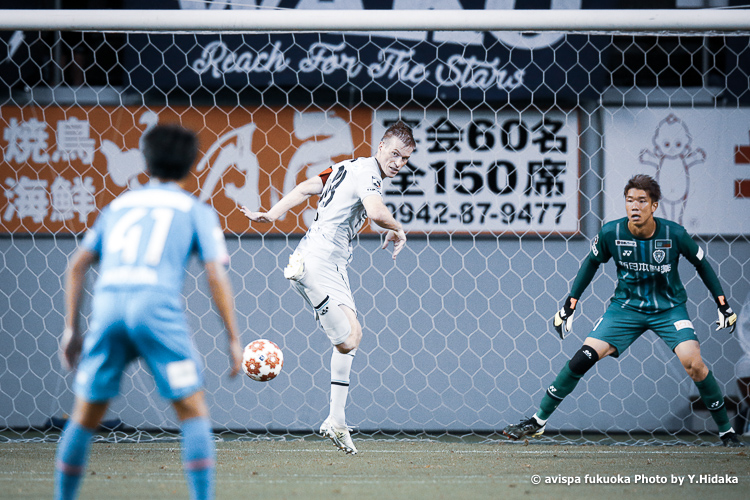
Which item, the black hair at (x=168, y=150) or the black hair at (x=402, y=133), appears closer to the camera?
the black hair at (x=168, y=150)

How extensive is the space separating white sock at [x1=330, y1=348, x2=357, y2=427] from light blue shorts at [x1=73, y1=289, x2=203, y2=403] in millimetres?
1861

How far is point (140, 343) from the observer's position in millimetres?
2311

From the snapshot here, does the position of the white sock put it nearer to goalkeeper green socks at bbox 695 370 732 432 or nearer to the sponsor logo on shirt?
the sponsor logo on shirt

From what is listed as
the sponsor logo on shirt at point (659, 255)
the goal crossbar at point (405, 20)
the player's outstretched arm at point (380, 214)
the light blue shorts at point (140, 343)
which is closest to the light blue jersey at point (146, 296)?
the light blue shorts at point (140, 343)

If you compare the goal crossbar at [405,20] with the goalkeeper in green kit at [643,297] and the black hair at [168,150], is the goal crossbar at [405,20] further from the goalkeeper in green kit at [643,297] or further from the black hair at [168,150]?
the black hair at [168,150]

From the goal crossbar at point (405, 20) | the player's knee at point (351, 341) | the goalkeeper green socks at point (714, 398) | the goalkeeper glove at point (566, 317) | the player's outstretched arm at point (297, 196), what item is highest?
the goal crossbar at point (405, 20)

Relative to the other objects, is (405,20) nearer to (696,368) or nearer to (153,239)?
(696,368)

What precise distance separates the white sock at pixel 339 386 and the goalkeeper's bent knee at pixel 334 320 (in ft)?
0.47

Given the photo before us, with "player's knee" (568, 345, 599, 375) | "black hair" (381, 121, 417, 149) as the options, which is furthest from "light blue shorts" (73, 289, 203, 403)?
"player's knee" (568, 345, 599, 375)

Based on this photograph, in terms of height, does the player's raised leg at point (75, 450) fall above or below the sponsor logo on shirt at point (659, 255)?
below

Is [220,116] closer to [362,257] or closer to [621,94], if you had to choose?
[362,257]

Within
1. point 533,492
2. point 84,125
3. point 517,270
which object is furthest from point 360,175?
point 84,125

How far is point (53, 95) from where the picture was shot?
5.73 m

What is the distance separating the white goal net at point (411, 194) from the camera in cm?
565
